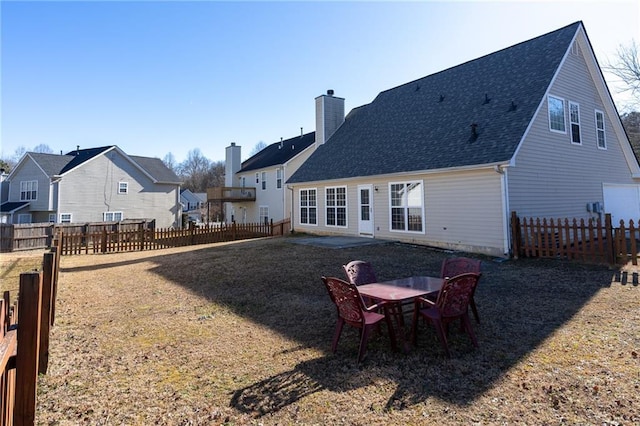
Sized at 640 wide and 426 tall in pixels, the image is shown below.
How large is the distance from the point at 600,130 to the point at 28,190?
123 feet

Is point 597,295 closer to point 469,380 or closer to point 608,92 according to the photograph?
point 469,380

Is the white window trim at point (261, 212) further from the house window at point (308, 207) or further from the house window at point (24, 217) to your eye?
the house window at point (24, 217)

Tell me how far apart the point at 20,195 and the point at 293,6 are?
1160 inches

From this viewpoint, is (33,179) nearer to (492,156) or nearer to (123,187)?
(123,187)

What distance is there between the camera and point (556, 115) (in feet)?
42.2

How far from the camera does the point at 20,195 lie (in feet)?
92.9

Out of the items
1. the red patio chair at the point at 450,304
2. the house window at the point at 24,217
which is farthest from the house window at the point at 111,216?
the red patio chair at the point at 450,304

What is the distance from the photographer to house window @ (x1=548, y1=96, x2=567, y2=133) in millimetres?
12625

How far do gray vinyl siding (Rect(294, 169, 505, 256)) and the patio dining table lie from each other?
23.2 ft

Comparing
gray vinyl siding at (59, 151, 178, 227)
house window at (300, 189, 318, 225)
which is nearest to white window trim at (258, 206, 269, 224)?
gray vinyl siding at (59, 151, 178, 227)

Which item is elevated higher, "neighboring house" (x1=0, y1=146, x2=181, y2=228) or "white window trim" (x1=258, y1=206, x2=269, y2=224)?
"neighboring house" (x1=0, y1=146, x2=181, y2=228)

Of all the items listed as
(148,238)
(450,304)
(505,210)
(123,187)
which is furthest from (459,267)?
(123,187)

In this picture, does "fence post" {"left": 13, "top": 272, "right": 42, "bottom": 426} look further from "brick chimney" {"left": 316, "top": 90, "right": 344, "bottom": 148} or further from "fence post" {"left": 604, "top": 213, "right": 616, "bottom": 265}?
Answer: "brick chimney" {"left": 316, "top": 90, "right": 344, "bottom": 148}

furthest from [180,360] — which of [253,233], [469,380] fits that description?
[253,233]
